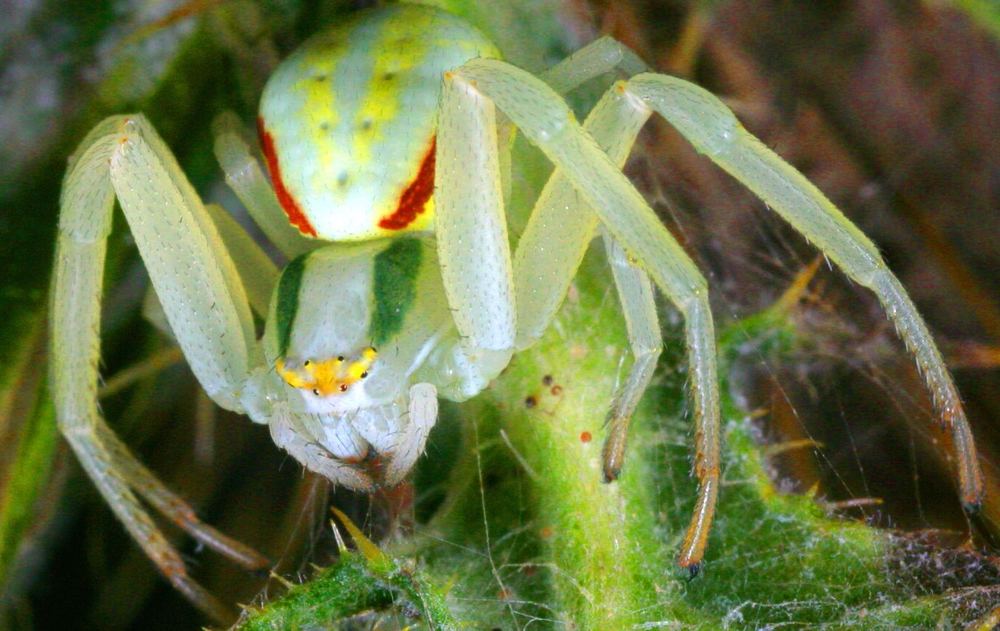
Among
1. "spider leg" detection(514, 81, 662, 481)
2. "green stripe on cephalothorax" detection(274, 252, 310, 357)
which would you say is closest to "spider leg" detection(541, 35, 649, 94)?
"spider leg" detection(514, 81, 662, 481)

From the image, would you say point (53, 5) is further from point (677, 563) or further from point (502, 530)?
point (677, 563)

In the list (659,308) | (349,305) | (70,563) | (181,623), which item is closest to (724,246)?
(659,308)

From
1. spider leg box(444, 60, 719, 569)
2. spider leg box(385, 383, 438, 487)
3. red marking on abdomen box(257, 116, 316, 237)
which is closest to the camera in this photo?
spider leg box(444, 60, 719, 569)

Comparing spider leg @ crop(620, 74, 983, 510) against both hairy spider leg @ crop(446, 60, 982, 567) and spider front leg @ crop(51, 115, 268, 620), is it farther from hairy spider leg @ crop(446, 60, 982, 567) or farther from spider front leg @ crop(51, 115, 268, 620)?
spider front leg @ crop(51, 115, 268, 620)

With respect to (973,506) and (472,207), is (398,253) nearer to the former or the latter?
(472,207)

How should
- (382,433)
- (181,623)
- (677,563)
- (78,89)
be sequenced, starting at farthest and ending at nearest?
(78,89)
(181,623)
(382,433)
(677,563)

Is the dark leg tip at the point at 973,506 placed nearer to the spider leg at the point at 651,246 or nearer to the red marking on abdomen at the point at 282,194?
the spider leg at the point at 651,246
